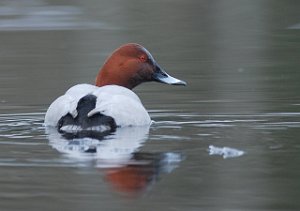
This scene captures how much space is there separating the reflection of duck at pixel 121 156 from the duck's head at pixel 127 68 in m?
1.11

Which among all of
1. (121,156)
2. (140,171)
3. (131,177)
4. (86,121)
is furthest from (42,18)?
(131,177)

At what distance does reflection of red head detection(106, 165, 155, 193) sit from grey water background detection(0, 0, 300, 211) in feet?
0.11

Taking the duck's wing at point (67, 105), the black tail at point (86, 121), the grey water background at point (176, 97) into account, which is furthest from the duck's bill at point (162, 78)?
the black tail at point (86, 121)

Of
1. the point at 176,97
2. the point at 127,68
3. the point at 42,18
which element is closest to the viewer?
the point at 127,68

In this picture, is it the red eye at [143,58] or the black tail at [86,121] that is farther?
the red eye at [143,58]

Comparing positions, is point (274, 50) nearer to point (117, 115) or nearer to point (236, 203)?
point (117, 115)

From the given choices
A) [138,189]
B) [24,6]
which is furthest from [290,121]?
[24,6]

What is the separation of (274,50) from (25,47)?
3641mm

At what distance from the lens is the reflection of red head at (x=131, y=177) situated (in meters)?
6.23

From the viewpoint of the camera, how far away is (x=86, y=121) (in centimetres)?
807

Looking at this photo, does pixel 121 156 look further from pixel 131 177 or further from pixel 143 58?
pixel 143 58

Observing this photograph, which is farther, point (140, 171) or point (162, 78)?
point (162, 78)

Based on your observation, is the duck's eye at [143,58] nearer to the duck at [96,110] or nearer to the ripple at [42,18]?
the duck at [96,110]

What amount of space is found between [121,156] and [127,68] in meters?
2.38
